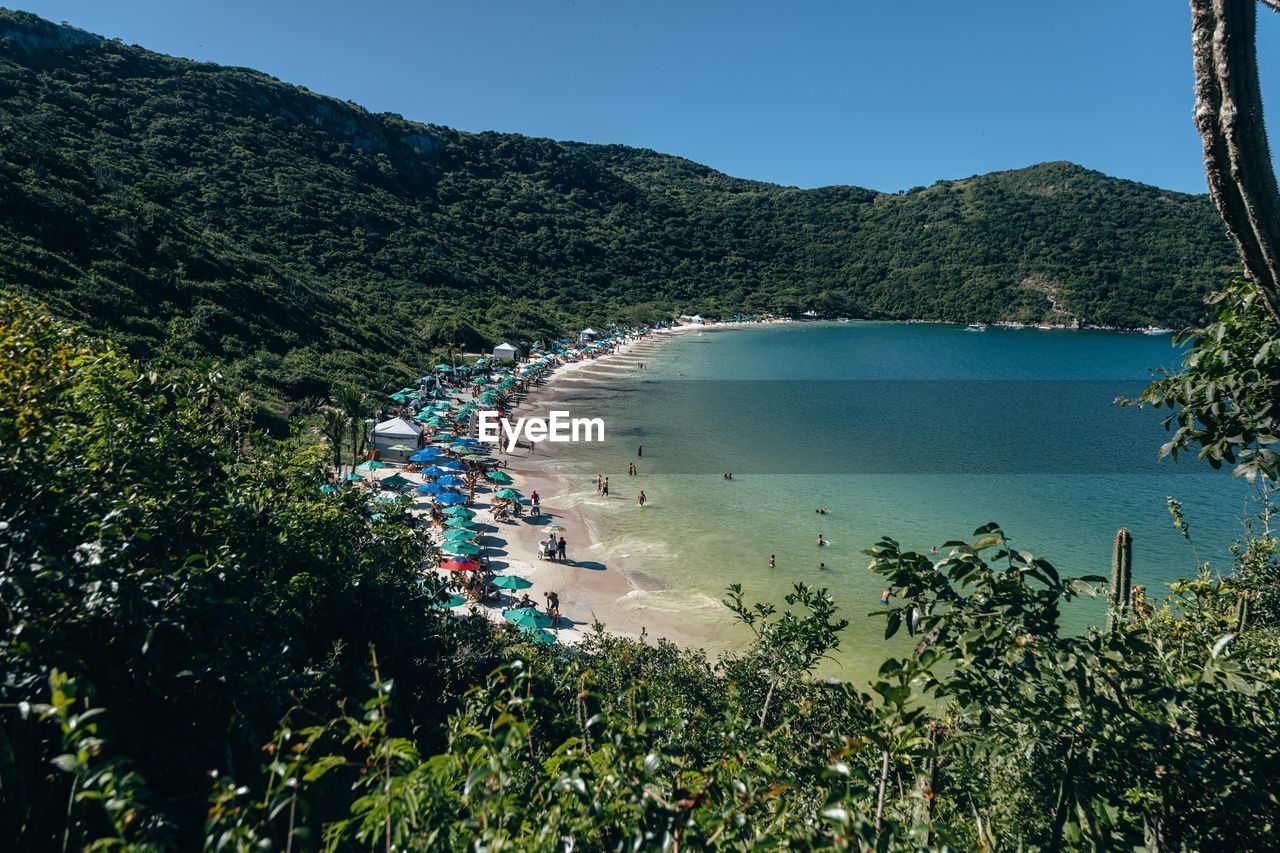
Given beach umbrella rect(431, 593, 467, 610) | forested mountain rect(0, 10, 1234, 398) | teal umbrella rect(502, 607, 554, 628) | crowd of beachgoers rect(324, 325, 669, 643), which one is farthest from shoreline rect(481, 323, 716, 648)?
forested mountain rect(0, 10, 1234, 398)

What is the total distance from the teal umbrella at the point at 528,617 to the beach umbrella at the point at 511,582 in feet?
5.42

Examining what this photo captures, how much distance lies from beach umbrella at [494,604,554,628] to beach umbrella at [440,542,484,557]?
4227 mm

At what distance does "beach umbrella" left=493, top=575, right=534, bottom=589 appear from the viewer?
20.1m

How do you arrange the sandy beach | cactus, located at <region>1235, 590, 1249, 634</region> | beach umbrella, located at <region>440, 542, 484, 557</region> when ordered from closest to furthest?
cactus, located at <region>1235, 590, 1249, 634</region>, the sandy beach, beach umbrella, located at <region>440, 542, 484, 557</region>

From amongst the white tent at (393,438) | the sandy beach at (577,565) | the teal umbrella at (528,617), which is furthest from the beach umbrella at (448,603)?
the white tent at (393,438)

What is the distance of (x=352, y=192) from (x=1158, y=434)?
101 meters

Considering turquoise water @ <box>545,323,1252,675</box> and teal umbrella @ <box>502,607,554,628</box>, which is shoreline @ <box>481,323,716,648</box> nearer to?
turquoise water @ <box>545,323,1252,675</box>

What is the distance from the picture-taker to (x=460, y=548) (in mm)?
21938

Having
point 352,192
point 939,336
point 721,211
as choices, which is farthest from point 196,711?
point 721,211

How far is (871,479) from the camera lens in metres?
39.3

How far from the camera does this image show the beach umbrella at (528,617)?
1781cm

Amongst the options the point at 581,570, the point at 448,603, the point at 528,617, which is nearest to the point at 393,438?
the point at 581,570

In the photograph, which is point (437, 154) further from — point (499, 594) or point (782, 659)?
point (782, 659)

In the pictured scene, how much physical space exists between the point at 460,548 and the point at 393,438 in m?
13.5
